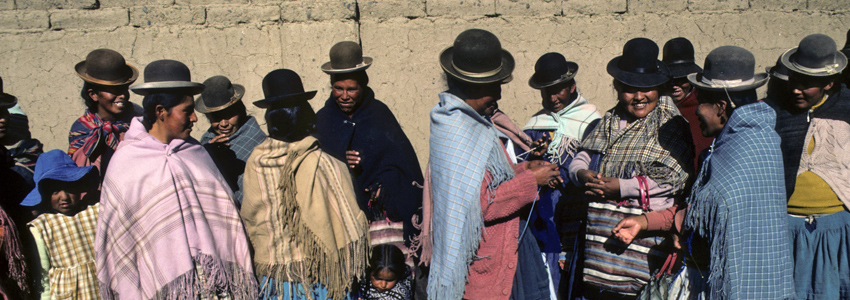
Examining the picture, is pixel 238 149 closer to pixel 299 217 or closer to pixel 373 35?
pixel 299 217

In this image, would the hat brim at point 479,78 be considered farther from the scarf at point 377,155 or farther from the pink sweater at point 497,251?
the scarf at point 377,155

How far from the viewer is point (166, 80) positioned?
10.1 ft

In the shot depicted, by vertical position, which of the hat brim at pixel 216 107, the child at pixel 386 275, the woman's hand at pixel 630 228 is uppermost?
the hat brim at pixel 216 107

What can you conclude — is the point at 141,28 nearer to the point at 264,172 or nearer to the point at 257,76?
the point at 257,76

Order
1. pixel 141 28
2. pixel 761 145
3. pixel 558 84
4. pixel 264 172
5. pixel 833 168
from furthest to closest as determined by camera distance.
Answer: pixel 141 28 → pixel 558 84 → pixel 833 168 → pixel 264 172 → pixel 761 145

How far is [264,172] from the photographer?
310cm

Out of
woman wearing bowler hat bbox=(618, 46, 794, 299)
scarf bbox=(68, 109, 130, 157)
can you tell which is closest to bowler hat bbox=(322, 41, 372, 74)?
scarf bbox=(68, 109, 130, 157)

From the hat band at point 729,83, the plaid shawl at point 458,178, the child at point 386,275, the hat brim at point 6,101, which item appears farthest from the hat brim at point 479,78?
the hat brim at point 6,101

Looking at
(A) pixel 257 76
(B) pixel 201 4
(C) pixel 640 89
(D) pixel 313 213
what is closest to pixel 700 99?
(C) pixel 640 89

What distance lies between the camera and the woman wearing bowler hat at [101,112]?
12.6ft

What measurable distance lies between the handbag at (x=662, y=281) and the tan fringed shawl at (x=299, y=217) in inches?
64.0

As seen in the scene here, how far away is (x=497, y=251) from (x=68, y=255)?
243cm

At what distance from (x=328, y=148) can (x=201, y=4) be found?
2173 millimetres

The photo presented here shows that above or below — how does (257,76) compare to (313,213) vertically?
above
